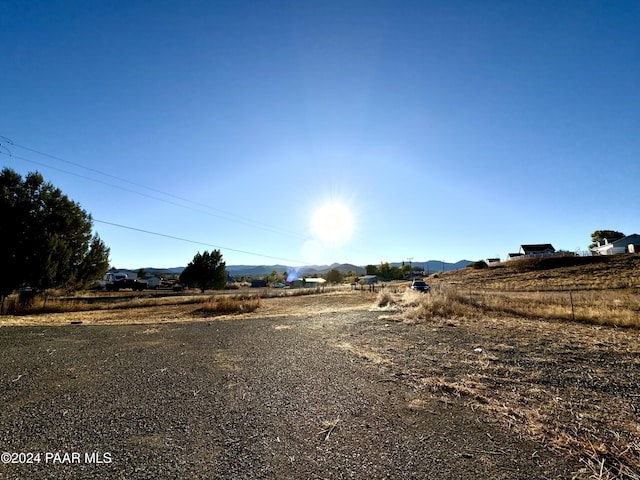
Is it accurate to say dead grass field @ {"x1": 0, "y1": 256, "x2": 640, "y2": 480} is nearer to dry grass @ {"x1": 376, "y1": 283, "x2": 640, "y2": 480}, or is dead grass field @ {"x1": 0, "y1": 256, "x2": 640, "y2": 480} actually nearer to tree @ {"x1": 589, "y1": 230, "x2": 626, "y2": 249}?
dry grass @ {"x1": 376, "y1": 283, "x2": 640, "y2": 480}

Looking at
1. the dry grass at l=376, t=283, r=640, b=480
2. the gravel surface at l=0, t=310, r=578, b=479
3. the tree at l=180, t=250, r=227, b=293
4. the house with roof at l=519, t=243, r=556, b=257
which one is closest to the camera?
the gravel surface at l=0, t=310, r=578, b=479

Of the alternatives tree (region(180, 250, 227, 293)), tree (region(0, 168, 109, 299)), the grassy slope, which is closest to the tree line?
tree (region(0, 168, 109, 299))

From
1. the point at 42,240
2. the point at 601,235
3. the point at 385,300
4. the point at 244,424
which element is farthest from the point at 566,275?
the point at 601,235

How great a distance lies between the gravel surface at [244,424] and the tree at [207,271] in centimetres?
4640

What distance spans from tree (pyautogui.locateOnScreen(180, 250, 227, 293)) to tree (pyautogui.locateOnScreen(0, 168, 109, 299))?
28.2 metres

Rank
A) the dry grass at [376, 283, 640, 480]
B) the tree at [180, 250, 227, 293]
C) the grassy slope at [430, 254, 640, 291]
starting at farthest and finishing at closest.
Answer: the tree at [180, 250, 227, 293]
the grassy slope at [430, 254, 640, 291]
the dry grass at [376, 283, 640, 480]

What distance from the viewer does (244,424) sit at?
143 inches

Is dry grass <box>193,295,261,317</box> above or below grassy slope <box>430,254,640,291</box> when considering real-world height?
below

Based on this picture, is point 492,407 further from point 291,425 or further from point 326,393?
point 291,425

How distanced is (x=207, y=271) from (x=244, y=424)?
51579mm

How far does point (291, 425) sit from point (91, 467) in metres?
1.93

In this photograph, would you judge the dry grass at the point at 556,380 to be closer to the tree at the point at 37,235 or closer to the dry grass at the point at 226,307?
the dry grass at the point at 226,307

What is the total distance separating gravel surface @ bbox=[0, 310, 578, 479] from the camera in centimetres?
273

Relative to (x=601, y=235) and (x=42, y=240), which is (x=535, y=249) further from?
(x=42, y=240)
